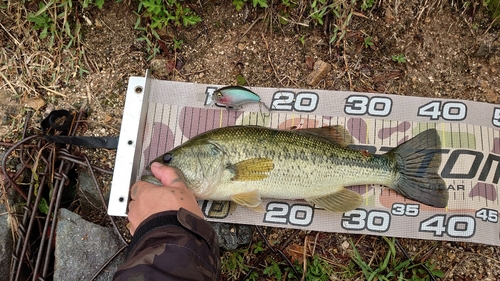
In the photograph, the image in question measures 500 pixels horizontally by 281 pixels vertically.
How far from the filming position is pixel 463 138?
4121 mm

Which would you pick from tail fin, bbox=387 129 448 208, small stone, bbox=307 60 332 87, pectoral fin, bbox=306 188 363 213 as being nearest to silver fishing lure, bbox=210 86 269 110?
small stone, bbox=307 60 332 87

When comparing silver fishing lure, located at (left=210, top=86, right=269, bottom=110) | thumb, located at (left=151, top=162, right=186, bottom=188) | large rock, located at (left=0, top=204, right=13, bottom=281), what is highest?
silver fishing lure, located at (left=210, top=86, right=269, bottom=110)

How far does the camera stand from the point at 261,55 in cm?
436

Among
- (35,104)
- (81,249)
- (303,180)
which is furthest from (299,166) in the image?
(35,104)

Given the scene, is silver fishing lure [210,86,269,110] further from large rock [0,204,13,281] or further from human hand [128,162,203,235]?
large rock [0,204,13,281]

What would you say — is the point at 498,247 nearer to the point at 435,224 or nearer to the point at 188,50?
the point at 435,224

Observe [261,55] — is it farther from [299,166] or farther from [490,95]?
[490,95]

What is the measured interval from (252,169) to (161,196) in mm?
884

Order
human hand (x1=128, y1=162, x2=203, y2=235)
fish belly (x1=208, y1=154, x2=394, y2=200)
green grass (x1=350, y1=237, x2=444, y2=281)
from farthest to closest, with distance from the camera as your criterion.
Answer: green grass (x1=350, y1=237, x2=444, y2=281), fish belly (x1=208, y1=154, x2=394, y2=200), human hand (x1=128, y1=162, x2=203, y2=235)

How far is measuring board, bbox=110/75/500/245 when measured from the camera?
4.01 meters

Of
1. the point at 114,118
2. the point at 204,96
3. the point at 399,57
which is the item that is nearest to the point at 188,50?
the point at 204,96

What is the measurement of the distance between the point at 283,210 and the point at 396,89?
1.82 m

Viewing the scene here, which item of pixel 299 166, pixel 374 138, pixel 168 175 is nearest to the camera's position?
pixel 168 175

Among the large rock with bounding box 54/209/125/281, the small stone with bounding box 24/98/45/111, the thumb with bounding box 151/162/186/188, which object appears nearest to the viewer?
the thumb with bounding box 151/162/186/188
